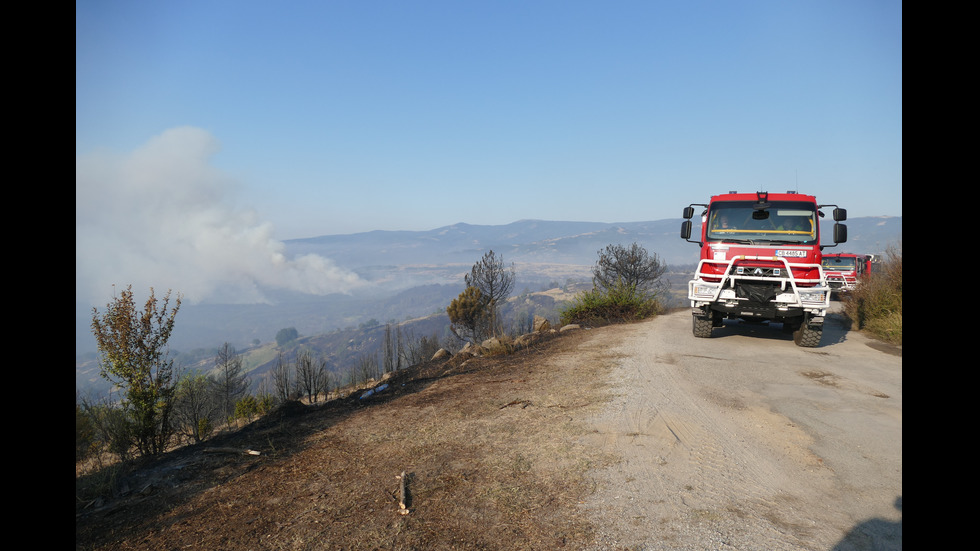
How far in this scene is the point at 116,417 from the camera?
20.1 feet

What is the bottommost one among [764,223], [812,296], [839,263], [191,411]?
[191,411]

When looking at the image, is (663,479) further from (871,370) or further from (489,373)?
(871,370)

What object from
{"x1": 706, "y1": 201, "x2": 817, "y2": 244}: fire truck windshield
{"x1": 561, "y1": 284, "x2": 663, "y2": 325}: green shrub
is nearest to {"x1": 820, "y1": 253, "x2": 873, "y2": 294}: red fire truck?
{"x1": 561, "y1": 284, "x2": 663, "y2": 325}: green shrub

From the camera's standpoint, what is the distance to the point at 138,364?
6297 millimetres

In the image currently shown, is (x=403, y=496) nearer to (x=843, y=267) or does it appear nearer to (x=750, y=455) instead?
(x=750, y=455)

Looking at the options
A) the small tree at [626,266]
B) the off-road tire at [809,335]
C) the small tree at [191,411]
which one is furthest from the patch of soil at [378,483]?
the small tree at [626,266]

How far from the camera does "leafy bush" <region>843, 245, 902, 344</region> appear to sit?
10.7 m

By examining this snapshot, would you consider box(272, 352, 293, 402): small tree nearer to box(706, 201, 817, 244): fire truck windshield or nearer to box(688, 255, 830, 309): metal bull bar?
box(688, 255, 830, 309): metal bull bar

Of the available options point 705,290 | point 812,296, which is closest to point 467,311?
point 705,290

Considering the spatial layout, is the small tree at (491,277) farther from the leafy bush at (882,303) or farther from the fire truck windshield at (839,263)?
the leafy bush at (882,303)

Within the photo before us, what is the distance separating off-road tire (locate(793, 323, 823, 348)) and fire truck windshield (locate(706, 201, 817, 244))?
1.56 m

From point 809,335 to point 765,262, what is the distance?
1.55 m

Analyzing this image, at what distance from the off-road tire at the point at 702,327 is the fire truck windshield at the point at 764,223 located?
5.38ft

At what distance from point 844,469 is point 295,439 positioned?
4990 millimetres
